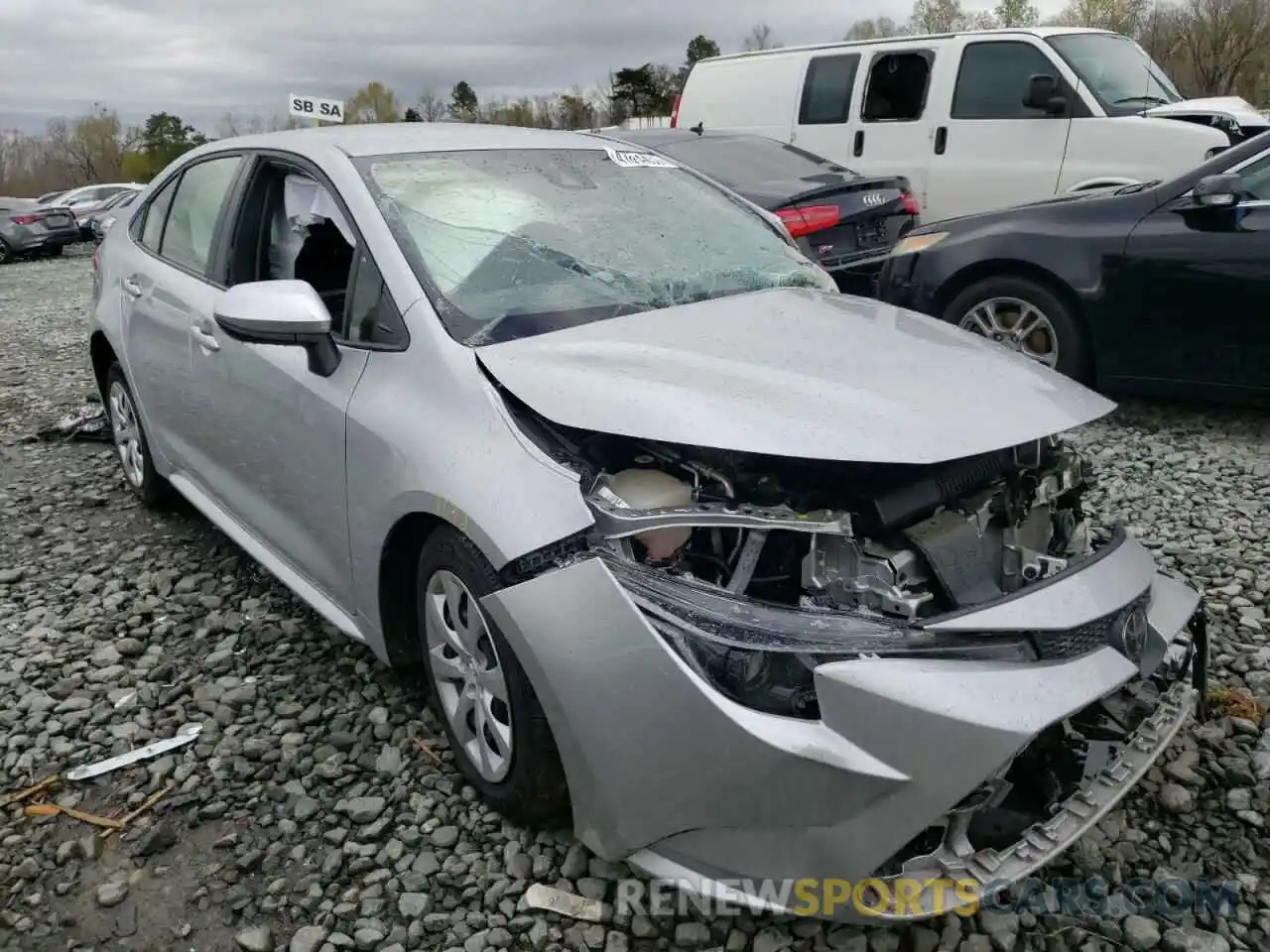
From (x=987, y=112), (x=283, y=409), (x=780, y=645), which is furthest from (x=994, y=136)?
(x=780, y=645)

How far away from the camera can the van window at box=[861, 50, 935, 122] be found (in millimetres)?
8320

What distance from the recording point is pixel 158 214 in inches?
164

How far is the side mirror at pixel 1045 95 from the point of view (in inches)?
293

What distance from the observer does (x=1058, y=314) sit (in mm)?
5141

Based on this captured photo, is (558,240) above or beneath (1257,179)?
beneath

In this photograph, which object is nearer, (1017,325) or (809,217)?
(1017,325)

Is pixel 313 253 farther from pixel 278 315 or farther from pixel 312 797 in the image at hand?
pixel 312 797

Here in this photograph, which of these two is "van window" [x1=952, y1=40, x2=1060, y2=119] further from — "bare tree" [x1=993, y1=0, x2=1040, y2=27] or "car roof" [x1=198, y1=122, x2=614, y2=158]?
"bare tree" [x1=993, y1=0, x2=1040, y2=27]

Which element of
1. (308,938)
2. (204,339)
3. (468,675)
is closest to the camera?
(308,938)

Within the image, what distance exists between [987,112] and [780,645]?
726 centimetres

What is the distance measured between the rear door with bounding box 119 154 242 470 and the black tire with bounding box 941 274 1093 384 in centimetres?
373

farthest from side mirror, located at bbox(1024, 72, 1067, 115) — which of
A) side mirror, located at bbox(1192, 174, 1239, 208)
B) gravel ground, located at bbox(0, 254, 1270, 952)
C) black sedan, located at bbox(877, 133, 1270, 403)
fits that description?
gravel ground, located at bbox(0, 254, 1270, 952)

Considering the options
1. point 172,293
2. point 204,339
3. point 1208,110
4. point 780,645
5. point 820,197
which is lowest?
point 780,645

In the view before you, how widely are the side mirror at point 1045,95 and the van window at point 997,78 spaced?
13 centimetres
